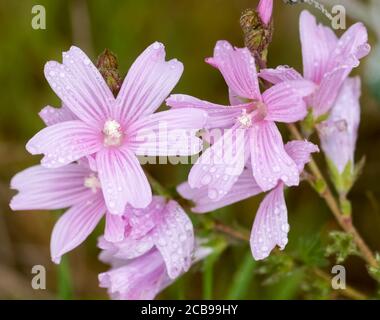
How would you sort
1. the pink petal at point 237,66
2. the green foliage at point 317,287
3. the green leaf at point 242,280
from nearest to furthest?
the pink petal at point 237,66
the green foliage at point 317,287
the green leaf at point 242,280

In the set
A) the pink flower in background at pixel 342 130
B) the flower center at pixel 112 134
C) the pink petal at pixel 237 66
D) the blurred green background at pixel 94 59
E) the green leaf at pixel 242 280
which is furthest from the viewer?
the blurred green background at pixel 94 59

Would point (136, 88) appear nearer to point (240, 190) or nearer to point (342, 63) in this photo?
point (240, 190)

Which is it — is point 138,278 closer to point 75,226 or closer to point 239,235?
point 75,226

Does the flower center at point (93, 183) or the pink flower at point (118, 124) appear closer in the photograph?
the pink flower at point (118, 124)

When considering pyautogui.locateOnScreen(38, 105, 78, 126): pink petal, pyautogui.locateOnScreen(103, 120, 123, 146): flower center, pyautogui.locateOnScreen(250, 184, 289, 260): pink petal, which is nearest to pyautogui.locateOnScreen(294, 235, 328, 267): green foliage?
pyautogui.locateOnScreen(250, 184, 289, 260): pink petal

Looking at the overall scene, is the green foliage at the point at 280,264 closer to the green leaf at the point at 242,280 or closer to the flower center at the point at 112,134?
the green leaf at the point at 242,280

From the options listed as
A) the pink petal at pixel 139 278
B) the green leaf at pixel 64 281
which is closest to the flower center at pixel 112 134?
the pink petal at pixel 139 278

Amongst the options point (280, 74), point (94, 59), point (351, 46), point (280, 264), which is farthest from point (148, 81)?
point (94, 59)

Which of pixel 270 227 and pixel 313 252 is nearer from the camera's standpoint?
pixel 270 227
